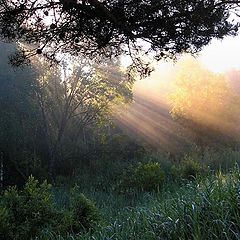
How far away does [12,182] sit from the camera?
64.1 feet

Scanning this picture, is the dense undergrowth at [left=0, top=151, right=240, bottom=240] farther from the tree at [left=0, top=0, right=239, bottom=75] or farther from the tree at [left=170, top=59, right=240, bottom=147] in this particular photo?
the tree at [left=170, top=59, right=240, bottom=147]

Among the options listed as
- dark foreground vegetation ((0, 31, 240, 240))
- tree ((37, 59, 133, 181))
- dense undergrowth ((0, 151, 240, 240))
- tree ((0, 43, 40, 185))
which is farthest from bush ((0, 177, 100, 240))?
tree ((37, 59, 133, 181))

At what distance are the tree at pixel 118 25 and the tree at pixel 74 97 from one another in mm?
15197

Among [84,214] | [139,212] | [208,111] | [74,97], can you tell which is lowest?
[84,214]

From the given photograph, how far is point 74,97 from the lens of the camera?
21.9 m

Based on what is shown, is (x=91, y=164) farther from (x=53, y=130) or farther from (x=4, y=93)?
(x=4, y=93)

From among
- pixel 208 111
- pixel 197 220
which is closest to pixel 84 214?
pixel 197 220

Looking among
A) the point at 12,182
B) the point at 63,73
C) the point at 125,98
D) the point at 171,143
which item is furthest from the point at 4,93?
the point at 171,143

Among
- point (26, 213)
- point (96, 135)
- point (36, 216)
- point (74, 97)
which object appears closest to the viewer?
point (36, 216)

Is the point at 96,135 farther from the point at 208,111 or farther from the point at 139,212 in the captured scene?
the point at 139,212

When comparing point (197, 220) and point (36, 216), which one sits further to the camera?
point (36, 216)

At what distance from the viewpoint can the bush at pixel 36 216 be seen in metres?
6.52

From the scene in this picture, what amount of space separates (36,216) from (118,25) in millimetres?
3423

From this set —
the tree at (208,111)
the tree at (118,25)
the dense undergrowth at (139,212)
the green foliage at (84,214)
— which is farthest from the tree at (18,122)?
the tree at (118,25)
